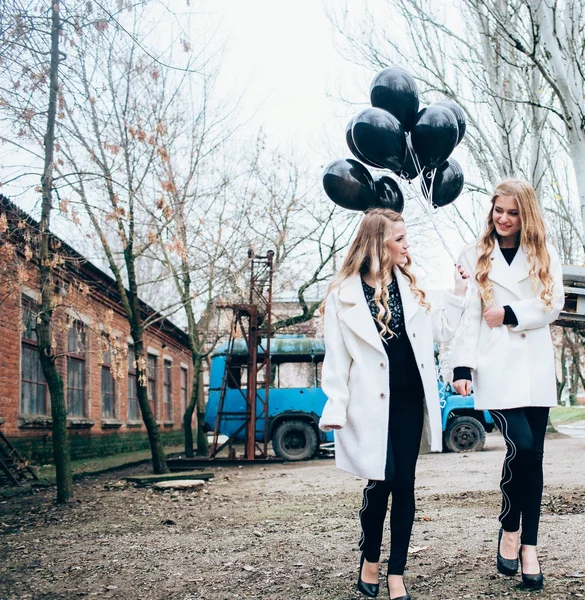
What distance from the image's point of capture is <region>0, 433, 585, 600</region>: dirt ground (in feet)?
11.5

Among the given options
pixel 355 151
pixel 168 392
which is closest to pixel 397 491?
pixel 355 151

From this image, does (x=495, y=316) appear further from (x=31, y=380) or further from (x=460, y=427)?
(x=460, y=427)

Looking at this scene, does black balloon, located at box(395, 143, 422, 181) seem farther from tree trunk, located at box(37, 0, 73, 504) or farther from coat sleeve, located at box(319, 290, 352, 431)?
tree trunk, located at box(37, 0, 73, 504)

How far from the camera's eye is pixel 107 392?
1727cm

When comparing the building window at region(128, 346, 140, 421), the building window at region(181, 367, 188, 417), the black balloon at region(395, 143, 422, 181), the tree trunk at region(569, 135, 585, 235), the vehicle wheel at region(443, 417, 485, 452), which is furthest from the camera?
the building window at region(181, 367, 188, 417)

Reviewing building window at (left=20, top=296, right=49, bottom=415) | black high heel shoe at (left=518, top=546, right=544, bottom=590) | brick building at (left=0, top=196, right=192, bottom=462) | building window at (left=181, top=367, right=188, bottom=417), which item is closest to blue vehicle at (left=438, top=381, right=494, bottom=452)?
brick building at (left=0, top=196, right=192, bottom=462)

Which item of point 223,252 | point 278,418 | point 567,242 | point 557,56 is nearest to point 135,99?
point 223,252

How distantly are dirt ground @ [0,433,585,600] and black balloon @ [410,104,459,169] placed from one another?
2829 millimetres

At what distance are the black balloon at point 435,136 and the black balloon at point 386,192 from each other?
1.16 ft

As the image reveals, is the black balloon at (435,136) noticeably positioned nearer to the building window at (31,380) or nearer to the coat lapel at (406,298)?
the coat lapel at (406,298)

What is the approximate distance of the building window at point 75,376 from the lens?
14305 millimetres

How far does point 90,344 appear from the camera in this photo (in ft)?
49.6

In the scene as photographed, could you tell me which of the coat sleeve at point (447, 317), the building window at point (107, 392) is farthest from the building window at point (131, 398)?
the coat sleeve at point (447, 317)

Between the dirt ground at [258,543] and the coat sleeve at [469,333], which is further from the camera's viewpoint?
the dirt ground at [258,543]
